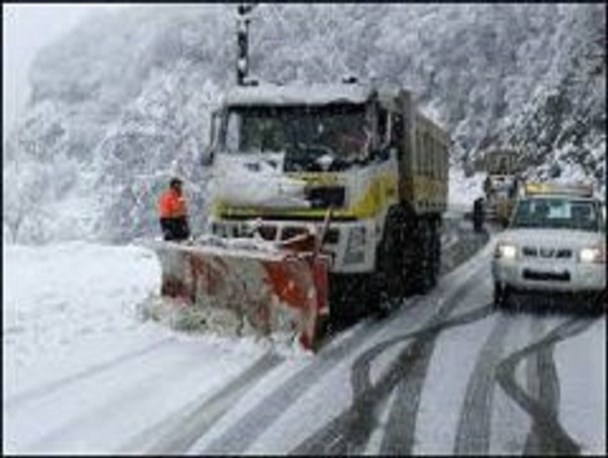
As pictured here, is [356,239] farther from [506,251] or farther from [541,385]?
[541,385]

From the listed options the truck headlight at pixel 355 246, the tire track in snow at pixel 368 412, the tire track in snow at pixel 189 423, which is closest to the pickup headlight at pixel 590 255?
the tire track in snow at pixel 368 412

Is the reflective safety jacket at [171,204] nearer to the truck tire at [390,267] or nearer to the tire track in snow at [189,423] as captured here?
the truck tire at [390,267]

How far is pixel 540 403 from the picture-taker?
11.2 m

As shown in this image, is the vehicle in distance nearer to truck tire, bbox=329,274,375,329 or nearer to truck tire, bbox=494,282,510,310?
truck tire, bbox=494,282,510,310

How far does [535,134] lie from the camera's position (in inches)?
2256

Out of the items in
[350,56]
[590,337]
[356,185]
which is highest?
[350,56]

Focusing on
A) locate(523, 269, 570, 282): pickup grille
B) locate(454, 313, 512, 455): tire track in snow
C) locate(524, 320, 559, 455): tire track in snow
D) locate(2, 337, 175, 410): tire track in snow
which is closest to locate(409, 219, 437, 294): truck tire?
locate(523, 269, 570, 282): pickup grille

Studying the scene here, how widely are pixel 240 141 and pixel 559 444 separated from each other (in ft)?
26.5

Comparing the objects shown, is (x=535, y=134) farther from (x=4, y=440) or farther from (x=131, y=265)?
(x=4, y=440)

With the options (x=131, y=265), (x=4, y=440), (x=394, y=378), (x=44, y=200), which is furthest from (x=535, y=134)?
(x=4, y=440)

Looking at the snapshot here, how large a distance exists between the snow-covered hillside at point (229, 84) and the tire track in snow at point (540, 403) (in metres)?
28.9

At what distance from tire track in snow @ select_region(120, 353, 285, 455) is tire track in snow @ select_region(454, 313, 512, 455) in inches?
71.8

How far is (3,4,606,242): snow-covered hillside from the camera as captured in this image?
151ft

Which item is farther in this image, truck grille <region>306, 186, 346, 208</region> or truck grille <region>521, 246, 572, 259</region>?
truck grille <region>521, 246, 572, 259</region>
